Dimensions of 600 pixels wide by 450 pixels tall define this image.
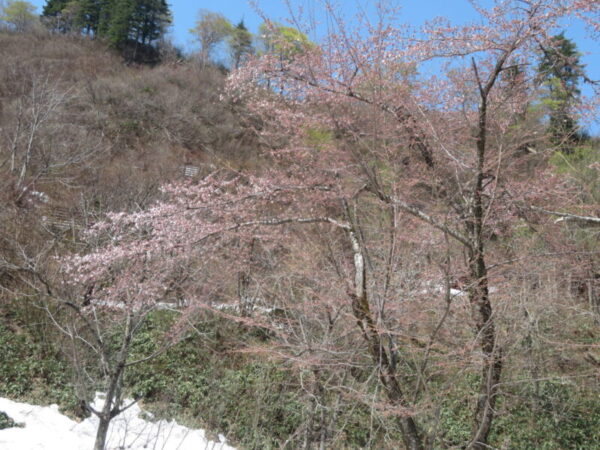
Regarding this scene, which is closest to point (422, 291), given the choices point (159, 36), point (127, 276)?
point (127, 276)

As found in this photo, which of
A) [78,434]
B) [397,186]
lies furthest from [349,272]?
[78,434]

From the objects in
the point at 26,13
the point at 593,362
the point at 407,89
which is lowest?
the point at 593,362

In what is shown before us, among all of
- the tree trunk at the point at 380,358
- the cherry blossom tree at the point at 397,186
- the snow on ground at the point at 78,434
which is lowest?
the snow on ground at the point at 78,434

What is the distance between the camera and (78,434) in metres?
5.95

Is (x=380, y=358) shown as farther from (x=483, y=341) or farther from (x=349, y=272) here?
(x=349, y=272)

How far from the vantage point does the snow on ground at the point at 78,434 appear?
550 centimetres

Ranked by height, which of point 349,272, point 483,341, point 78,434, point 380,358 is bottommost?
point 78,434

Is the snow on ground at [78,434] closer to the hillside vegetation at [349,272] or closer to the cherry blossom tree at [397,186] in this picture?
the hillside vegetation at [349,272]

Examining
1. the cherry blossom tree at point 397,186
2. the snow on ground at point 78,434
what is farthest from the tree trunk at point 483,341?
the snow on ground at point 78,434

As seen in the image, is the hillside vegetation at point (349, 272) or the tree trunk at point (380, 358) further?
the hillside vegetation at point (349, 272)

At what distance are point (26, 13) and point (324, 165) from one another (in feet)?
140

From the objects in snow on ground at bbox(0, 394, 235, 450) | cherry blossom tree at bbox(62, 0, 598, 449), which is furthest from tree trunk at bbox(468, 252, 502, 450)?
snow on ground at bbox(0, 394, 235, 450)

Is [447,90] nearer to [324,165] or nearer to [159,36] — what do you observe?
[324,165]

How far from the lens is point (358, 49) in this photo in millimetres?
3482
